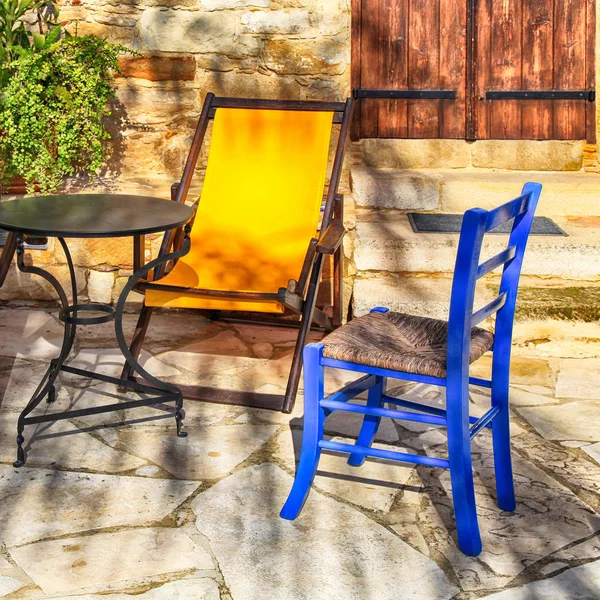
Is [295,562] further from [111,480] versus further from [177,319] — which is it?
[177,319]

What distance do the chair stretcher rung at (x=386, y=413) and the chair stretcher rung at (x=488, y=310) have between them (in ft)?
0.92

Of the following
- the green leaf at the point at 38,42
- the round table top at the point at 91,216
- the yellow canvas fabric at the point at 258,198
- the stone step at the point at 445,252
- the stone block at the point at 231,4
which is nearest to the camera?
the round table top at the point at 91,216

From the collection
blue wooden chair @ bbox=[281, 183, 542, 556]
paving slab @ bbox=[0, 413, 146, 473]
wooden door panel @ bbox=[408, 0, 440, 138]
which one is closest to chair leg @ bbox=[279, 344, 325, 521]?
blue wooden chair @ bbox=[281, 183, 542, 556]

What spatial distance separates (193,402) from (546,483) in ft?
4.27

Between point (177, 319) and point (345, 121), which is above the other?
point (345, 121)

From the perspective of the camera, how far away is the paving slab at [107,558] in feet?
7.52

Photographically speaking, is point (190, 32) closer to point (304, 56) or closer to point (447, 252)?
point (304, 56)

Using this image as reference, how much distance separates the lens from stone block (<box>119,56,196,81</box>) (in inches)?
192

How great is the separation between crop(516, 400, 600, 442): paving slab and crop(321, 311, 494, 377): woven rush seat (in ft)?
2.35

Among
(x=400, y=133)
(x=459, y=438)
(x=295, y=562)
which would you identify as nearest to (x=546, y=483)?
(x=459, y=438)

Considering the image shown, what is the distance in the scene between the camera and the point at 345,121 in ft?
12.6

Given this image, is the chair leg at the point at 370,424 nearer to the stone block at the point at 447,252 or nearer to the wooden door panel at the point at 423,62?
the stone block at the point at 447,252

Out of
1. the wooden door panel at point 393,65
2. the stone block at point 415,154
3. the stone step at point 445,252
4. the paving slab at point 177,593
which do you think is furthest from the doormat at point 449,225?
the paving slab at point 177,593

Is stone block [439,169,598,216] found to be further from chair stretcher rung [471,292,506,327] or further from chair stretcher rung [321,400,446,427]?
chair stretcher rung [321,400,446,427]
